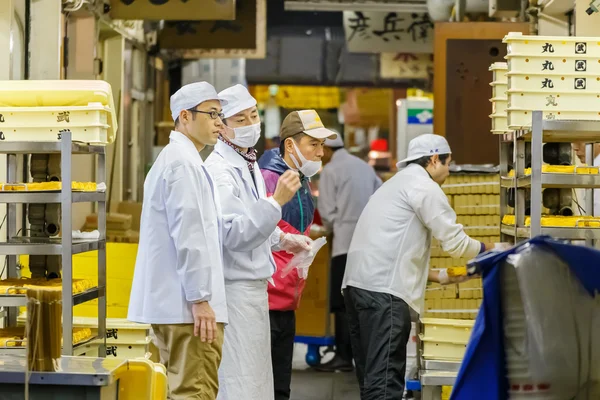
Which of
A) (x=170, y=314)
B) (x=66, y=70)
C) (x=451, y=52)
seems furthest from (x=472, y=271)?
(x=66, y=70)

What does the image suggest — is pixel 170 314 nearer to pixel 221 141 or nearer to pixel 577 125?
pixel 221 141

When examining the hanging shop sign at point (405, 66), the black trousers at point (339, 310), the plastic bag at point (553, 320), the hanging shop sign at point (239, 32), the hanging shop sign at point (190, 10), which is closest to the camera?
the plastic bag at point (553, 320)

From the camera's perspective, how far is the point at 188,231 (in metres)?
4.54

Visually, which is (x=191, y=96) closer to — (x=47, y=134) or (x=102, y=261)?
(x=47, y=134)

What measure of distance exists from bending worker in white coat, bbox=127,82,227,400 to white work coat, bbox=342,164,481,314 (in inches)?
64.3

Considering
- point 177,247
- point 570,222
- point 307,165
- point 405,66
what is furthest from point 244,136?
point 405,66

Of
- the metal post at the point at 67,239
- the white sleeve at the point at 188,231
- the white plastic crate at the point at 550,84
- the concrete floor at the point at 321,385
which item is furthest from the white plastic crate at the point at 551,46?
the concrete floor at the point at 321,385

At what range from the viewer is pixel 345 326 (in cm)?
945

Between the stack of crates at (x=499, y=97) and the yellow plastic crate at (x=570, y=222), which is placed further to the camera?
the stack of crates at (x=499, y=97)

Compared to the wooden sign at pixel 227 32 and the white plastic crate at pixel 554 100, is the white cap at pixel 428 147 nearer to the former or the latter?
→ the white plastic crate at pixel 554 100

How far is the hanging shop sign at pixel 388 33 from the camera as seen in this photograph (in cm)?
1402

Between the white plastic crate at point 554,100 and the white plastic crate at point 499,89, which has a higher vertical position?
the white plastic crate at point 499,89

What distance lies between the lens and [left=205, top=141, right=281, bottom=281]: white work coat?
15.8 ft

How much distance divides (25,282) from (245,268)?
1393 millimetres
